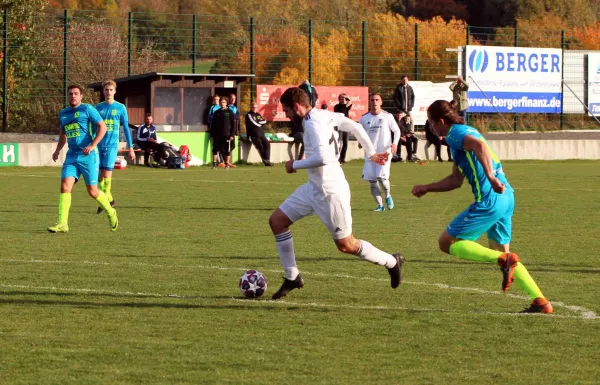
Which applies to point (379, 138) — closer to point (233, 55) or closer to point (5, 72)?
point (5, 72)

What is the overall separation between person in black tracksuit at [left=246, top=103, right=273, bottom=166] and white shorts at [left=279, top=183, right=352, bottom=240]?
21841 mm

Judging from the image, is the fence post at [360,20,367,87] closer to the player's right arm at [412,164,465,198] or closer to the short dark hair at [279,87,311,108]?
the short dark hair at [279,87,311,108]

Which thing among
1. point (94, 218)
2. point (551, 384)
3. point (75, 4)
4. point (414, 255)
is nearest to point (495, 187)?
point (551, 384)

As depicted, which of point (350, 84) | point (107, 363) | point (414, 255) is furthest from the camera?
point (350, 84)

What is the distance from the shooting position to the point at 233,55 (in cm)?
3766

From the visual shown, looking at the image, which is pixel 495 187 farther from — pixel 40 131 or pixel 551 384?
pixel 40 131

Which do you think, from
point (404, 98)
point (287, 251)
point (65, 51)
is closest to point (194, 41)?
point (65, 51)

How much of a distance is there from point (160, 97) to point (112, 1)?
4015 cm

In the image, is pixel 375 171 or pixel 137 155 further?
pixel 137 155

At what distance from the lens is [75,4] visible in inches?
2717

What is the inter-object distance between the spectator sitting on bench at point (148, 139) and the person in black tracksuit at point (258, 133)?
2.66 m

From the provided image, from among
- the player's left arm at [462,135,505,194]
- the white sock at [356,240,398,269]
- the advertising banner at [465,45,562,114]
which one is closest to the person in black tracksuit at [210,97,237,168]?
the advertising banner at [465,45,562,114]

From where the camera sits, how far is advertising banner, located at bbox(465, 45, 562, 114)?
3756cm

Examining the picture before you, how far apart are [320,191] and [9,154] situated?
21.6 m
